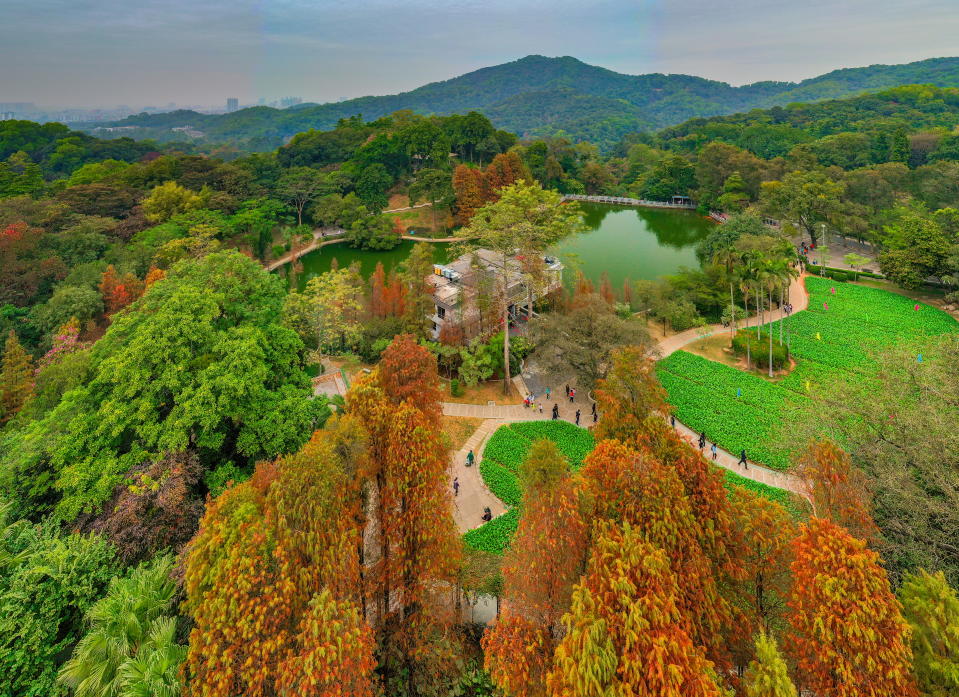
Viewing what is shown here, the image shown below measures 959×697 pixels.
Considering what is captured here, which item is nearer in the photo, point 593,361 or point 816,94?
point 593,361

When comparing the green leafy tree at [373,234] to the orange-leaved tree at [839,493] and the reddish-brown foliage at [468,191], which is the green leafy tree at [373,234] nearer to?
the reddish-brown foliage at [468,191]

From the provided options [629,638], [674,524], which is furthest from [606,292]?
[629,638]

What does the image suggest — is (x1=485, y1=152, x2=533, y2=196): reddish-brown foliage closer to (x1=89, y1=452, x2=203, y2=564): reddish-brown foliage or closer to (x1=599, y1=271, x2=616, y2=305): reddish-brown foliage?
(x1=599, y1=271, x2=616, y2=305): reddish-brown foliage

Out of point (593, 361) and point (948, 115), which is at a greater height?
point (948, 115)

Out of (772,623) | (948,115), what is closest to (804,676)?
(772,623)

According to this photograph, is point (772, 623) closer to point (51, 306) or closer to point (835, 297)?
point (835, 297)

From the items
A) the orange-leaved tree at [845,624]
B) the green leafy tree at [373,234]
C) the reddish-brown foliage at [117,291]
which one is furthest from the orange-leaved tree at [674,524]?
the green leafy tree at [373,234]

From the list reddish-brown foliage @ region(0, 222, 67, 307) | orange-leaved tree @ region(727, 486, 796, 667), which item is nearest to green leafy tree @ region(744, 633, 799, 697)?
orange-leaved tree @ region(727, 486, 796, 667)

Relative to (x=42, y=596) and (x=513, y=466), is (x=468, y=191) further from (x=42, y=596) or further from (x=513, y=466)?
(x=42, y=596)
